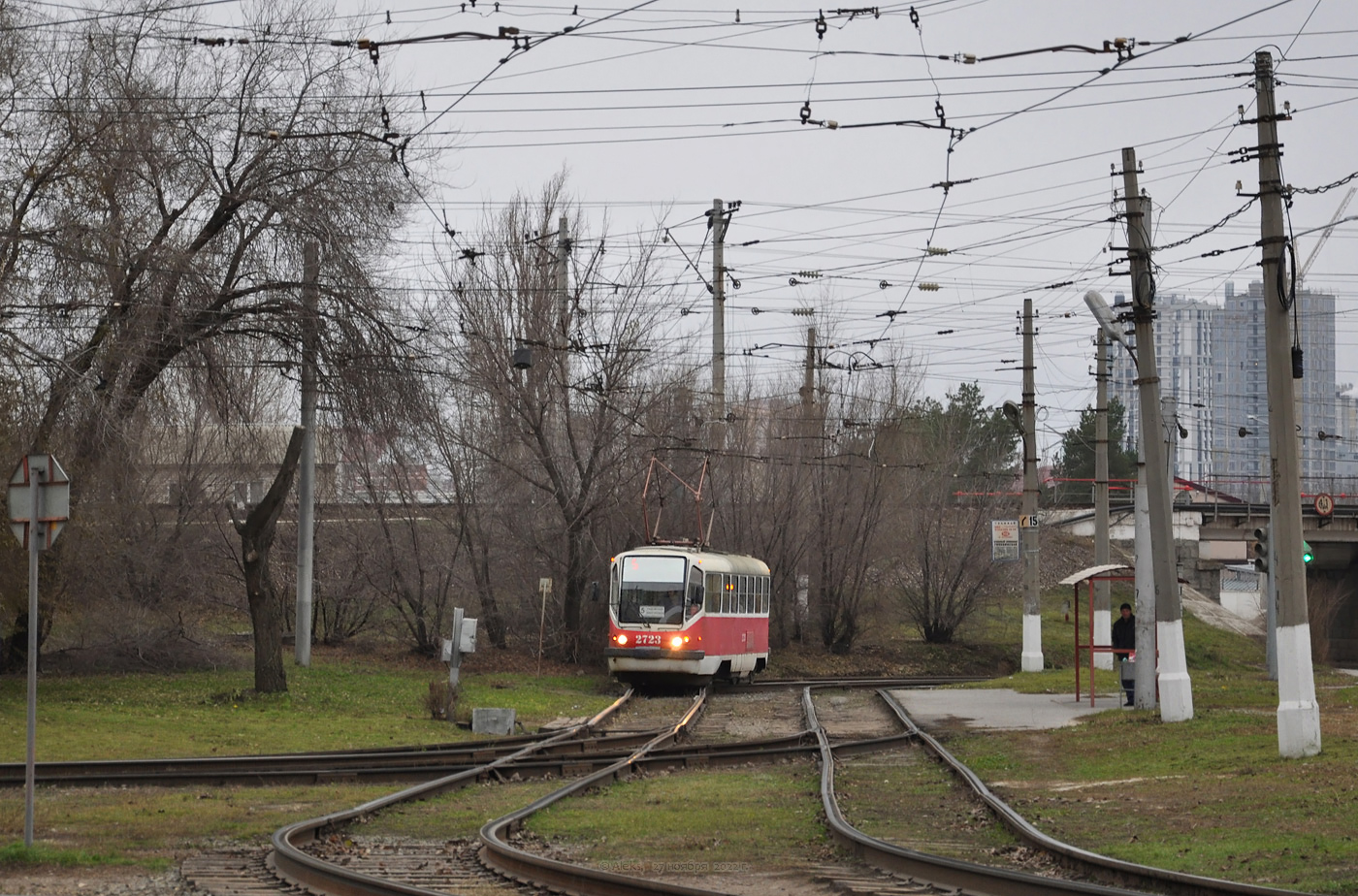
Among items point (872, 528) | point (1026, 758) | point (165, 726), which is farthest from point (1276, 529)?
point (872, 528)

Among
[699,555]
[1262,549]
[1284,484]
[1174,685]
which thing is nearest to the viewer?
[1284,484]

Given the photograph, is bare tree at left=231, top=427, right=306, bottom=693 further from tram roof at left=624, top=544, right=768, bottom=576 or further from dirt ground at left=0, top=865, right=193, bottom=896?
dirt ground at left=0, top=865, right=193, bottom=896

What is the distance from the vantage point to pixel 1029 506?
3566 centimetres

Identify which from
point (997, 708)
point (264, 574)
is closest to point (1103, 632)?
point (997, 708)

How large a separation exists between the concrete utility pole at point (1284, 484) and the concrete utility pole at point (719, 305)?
22.3 meters

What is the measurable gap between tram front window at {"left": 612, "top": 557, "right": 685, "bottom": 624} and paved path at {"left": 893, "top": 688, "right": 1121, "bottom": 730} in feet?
16.7

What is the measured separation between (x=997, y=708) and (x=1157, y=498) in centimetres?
678

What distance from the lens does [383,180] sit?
26469 mm

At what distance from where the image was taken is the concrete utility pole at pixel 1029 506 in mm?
35781

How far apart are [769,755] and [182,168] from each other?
14797 mm

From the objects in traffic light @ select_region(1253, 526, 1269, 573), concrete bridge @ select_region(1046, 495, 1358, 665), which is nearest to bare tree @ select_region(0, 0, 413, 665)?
traffic light @ select_region(1253, 526, 1269, 573)

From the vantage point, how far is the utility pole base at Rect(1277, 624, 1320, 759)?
54.2 feet

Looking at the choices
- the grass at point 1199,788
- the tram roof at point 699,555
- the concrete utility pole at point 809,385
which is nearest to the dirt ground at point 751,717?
the tram roof at point 699,555

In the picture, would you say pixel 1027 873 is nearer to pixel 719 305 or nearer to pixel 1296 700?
pixel 1296 700
